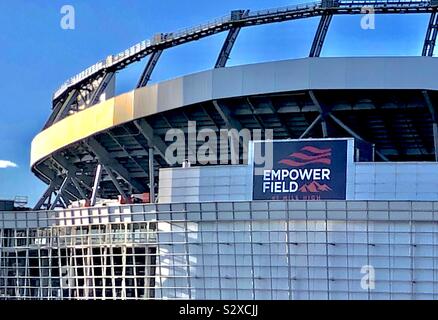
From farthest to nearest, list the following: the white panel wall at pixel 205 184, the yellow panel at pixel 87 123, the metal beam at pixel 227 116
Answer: the yellow panel at pixel 87 123 → the metal beam at pixel 227 116 → the white panel wall at pixel 205 184

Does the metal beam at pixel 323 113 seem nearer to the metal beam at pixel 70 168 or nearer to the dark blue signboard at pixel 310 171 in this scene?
the dark blue signboard at pixel 310 171

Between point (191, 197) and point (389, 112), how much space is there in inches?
164

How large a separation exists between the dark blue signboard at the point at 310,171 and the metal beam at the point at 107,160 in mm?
4241

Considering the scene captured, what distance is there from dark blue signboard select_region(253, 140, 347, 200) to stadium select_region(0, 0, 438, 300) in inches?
0.7

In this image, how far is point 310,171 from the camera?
33.3ft

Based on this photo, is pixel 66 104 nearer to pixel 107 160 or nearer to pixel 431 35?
pixel 107 160

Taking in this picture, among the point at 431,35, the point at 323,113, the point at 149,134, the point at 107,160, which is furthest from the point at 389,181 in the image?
the point at 107,160

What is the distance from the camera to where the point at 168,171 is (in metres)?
11.6

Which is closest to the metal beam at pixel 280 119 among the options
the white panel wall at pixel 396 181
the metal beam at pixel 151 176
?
the metal beam at pixel 151 176

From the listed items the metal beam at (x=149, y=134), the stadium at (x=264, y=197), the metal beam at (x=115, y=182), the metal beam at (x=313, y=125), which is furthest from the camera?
the metal beam at (x=149, y=134)

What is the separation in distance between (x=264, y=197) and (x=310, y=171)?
2.55ft

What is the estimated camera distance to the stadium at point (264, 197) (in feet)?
30.8

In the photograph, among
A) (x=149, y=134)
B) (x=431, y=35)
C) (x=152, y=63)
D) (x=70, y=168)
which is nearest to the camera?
(x=152, y=63)

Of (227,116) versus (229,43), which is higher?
(229,43)
